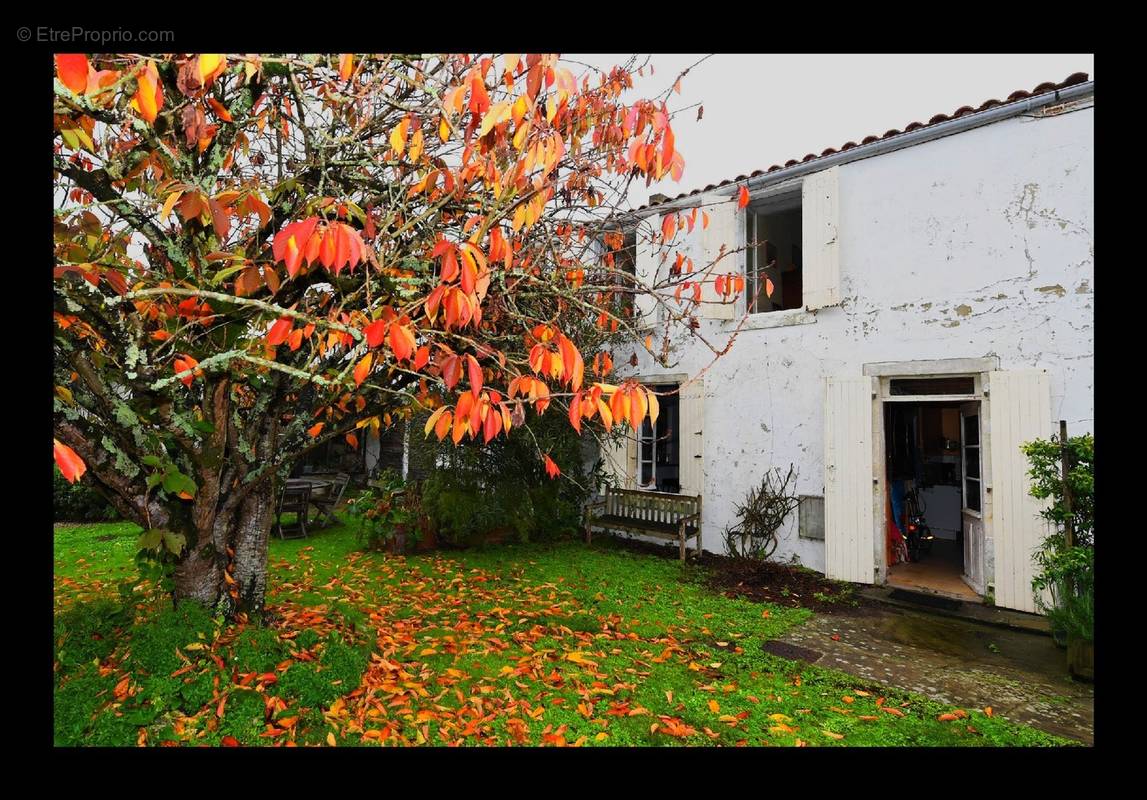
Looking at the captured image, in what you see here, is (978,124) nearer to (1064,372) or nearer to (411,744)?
(1064,372)

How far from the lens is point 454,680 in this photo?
3471 mm

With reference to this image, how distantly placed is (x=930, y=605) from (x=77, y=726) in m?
6.49

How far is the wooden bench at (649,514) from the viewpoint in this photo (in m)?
7.02

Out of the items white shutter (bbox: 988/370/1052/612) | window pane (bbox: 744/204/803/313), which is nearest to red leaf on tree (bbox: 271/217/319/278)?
white shutter (bbox: 988/370/1052/612)

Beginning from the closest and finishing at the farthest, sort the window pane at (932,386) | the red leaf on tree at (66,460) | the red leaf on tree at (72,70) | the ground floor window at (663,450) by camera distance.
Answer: the red leaf on tree at (66,460), the red leaf on tree at (72,70), the window pane at (932,386), the ground floor window at (663,450)

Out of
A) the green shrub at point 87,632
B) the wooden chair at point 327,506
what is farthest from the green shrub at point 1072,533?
the wooden chair at point 327,506

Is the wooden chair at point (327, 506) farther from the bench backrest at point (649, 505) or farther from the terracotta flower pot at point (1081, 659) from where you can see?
the terracotta flower pot at point (1081, 659)

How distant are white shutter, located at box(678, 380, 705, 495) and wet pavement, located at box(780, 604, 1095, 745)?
258 cm

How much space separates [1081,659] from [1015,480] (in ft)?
6.18

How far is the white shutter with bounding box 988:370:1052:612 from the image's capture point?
5.09 metres

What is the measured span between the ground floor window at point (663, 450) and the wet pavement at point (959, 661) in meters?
3.51

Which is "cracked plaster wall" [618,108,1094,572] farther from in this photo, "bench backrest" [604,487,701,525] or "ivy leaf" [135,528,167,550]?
"ivy leaf" [135,528,167,550]
